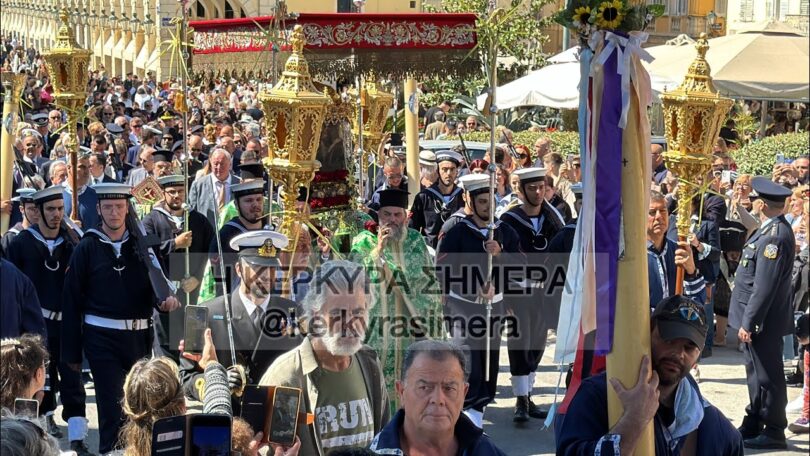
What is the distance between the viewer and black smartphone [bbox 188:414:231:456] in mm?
3676

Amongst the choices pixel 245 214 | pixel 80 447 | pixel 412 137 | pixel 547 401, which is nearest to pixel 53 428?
pixel 80 447

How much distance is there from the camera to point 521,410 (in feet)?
30.5

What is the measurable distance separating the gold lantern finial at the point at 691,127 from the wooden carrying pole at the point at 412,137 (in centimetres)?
471

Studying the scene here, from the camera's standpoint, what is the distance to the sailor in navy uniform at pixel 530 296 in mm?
9414

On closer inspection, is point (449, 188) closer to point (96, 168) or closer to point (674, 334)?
point (96, 168)

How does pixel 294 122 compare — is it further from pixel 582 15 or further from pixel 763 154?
pixel 763 154

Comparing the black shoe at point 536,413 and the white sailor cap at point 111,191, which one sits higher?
the white sailor cap at point 111,191

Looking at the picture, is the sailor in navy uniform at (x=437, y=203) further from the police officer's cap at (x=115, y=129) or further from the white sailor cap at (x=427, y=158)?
the police officer's cap at (x=115, y=129)

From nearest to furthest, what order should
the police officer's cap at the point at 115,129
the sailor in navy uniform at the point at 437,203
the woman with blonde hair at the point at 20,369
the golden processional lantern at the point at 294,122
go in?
the woman with blonde hair at the point at 20,369 → the golden processional lantern at the point at 294,122 → the sailor in navy uniform at the point at 437,203 → the police officer's cap at the point at 115,129

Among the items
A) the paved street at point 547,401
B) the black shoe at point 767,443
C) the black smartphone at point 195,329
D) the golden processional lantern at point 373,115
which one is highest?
the golden processional lantern at point 373,115

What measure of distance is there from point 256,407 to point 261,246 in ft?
9.06

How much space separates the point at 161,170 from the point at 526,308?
437 centimetres

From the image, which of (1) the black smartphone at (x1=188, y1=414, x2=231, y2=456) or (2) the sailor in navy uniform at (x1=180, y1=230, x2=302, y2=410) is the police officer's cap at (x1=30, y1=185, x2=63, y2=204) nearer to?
(2) the sailor in navy uniform at (x1=180, y1=230, x2=302, y2=410)

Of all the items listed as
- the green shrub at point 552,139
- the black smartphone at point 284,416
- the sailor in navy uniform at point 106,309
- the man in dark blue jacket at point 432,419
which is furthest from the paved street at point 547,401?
the green shrub at point 552,139
